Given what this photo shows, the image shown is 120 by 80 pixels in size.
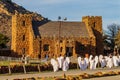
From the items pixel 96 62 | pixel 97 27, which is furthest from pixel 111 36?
pixel 96 62

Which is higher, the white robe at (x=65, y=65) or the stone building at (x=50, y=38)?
the stone building at (x=50, y=38)

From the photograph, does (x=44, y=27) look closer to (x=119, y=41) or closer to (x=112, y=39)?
(x=119, y=41)

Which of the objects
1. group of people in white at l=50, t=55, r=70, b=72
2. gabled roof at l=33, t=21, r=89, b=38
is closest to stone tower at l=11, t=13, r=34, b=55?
gabled roof at l=33, t=21, r=89, b=38

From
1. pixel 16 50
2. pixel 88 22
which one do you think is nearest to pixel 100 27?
pixel 88 22

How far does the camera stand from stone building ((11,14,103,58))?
4525 inches

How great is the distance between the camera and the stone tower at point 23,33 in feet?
381

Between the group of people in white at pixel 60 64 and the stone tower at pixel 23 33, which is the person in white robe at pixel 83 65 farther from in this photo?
the stone tower at pixel 23 33

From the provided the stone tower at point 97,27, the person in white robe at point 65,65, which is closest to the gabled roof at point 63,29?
the stone tower at point 97,27

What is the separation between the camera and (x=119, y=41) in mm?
137125

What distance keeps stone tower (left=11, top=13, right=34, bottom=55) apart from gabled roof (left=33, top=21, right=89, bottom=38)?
261 cm

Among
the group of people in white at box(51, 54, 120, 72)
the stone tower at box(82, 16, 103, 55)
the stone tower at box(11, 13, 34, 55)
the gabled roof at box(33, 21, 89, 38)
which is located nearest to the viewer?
the group of people in white at box(51, 54, 120, 72)

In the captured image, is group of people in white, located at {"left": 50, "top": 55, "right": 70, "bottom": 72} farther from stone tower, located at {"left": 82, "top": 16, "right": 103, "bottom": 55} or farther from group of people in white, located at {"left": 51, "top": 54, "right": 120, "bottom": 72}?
stone tower, located at {"left": 82, "top": 16, "right": 103, "bottom": 55}

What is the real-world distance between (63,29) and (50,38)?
15.7 ft

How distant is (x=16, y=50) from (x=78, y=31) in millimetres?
14478
